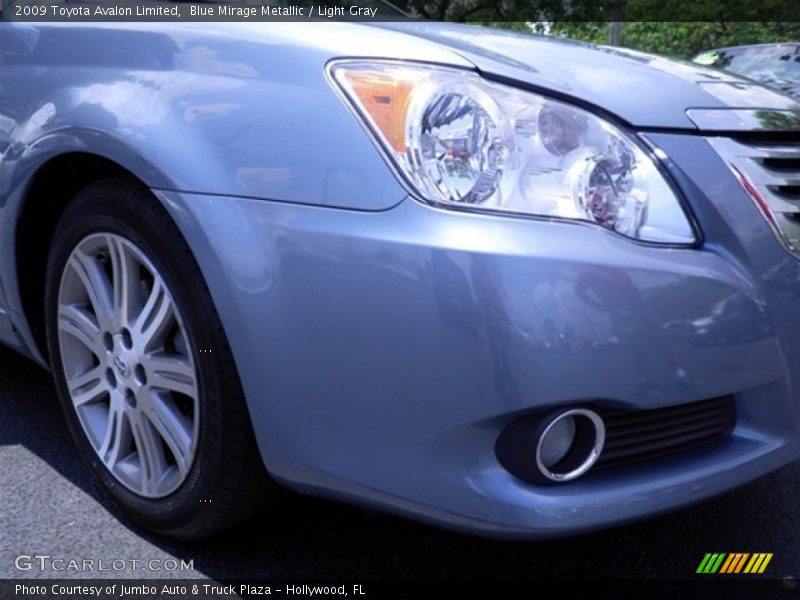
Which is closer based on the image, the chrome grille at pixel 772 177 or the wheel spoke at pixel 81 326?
the chrome grille at pixel 772 177

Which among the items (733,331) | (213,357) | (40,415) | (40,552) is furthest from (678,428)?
(40,415)

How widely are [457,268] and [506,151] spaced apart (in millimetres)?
266

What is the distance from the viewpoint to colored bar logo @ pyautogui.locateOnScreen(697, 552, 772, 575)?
2076 millimetres

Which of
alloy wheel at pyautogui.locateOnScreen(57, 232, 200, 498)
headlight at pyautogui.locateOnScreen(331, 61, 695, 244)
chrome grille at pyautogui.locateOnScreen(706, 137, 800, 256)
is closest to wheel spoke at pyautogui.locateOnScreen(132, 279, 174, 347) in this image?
alloy wheel at pyautogui.locateOnScreen(57, 232, 200, 498)

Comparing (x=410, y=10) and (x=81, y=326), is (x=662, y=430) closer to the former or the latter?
(x=81, y=326)

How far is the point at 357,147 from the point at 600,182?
45 centimetres

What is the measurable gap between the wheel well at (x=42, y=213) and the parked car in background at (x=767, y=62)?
661 cm

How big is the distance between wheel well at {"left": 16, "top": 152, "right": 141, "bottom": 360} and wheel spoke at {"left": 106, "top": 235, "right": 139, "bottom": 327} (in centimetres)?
16

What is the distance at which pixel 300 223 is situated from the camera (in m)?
1.62

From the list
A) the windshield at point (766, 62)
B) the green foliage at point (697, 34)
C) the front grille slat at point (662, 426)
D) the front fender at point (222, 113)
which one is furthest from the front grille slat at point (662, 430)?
the green foliage at point (697, 34)

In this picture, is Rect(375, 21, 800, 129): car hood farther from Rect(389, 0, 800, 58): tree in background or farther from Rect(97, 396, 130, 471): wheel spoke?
Rect(389, 0, 800, 58): tree in background

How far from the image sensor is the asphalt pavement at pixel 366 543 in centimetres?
206

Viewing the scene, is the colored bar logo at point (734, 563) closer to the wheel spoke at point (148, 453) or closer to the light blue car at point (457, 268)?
the light blue car at point (457, 268)

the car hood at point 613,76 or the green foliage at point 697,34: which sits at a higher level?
the car hood at point 613,76
